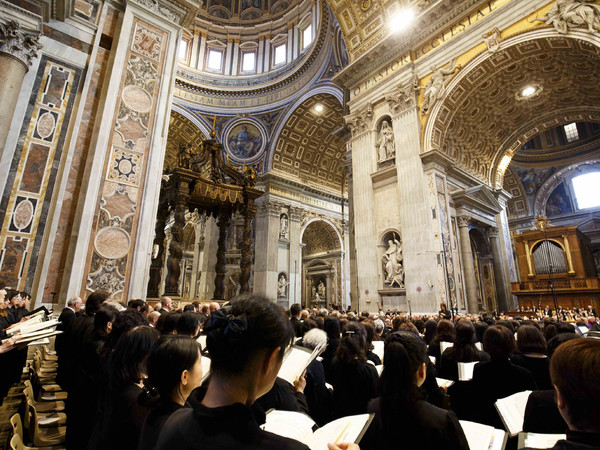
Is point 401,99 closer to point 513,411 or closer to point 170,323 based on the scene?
point 170,323

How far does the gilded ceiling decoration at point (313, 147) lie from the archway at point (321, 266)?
3.01m

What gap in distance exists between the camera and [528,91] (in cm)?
1124

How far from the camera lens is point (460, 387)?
227 cm

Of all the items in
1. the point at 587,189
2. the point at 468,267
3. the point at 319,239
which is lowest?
the point at 468,267

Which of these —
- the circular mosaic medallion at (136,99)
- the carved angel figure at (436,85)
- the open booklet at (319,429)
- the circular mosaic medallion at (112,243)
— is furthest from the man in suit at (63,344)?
the carved angel figure at (436,85)

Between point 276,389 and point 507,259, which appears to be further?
point 507,259

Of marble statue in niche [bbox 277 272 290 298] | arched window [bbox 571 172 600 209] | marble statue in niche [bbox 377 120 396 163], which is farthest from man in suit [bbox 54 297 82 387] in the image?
arched window [bbox 571 172 600 209]

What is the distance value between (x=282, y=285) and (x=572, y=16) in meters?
15.2

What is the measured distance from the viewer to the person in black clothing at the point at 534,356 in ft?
7.65

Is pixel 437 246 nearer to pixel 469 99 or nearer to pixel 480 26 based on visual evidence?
pixel 469 99

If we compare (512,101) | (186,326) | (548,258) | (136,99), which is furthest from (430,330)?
(548,258)

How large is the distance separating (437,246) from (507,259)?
6.10 meters

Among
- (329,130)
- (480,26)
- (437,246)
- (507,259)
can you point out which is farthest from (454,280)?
(329,130)

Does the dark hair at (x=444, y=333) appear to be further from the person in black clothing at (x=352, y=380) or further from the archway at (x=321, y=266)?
the archway at (x=321, y=266)
